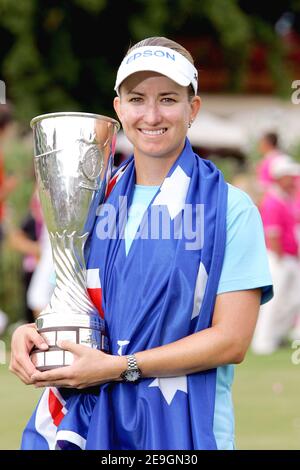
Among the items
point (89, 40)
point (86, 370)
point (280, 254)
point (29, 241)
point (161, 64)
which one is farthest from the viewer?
point (89, 40)

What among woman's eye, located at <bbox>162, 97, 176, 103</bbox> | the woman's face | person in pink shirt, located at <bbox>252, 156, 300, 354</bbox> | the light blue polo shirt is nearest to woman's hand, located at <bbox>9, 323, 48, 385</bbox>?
the light blue polo shirt

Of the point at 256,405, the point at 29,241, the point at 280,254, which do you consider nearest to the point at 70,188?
the point at 256,405

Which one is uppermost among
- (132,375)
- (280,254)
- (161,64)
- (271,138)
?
(271,138)

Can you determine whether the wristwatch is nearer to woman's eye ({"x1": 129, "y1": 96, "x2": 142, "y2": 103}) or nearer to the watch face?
the watch face

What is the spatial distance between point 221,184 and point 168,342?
18.5 inches

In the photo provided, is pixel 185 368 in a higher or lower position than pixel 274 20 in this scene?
lower

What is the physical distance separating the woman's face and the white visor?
0.03m

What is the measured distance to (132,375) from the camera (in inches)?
125

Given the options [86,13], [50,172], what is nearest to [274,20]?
[86,13]

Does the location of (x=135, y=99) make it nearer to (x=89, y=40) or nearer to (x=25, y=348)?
(x=25, y=348)

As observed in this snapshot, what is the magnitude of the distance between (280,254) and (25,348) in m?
8.57

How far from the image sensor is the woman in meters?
3.16
